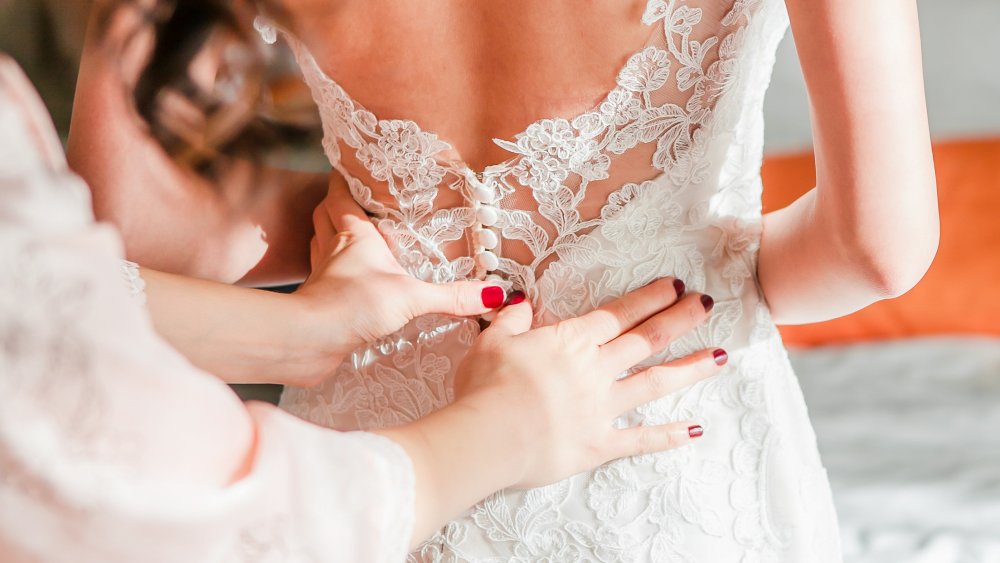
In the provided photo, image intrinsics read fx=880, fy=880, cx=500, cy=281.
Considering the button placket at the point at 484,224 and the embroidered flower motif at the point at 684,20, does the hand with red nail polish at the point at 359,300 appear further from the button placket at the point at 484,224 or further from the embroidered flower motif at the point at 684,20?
the embroidered flower motif at the point at 684,20

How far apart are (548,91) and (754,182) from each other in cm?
23

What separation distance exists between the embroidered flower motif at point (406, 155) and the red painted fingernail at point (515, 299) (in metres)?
0.12

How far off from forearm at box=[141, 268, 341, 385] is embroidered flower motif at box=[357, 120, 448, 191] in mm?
145

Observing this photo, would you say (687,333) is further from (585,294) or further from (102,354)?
(102,354)

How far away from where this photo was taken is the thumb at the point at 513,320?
73cm

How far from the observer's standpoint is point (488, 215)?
2.50ft

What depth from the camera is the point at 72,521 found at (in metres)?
0.32

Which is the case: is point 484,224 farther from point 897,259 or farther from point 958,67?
point 958,67

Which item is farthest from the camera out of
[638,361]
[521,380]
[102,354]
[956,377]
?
[956,377]

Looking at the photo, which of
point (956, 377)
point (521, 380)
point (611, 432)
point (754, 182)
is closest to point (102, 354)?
point (521, 380)

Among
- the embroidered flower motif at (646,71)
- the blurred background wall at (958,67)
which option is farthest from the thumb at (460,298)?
the blurred background wall at (958,67)

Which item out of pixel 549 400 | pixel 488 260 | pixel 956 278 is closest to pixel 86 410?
pixel 549 400

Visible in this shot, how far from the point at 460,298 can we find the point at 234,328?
0.20 meters

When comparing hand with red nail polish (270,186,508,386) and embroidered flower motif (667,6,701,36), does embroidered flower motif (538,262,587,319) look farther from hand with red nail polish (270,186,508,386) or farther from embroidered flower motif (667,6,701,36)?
embroidered flower motif (667,6,701,36)
